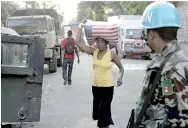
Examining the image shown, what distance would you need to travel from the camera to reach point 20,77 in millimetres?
5086

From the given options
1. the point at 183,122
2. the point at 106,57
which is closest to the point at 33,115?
the point at 106,57

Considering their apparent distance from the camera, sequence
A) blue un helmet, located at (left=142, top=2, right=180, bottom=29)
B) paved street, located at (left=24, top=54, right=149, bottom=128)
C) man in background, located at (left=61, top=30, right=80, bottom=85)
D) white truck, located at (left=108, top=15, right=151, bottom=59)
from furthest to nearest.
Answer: white truck, located at (left=108, top=15, right=151, bottom=59), man in background, located at (left=61, top=30, right=80, bottom=85), paved street, located at (left=24, top=54, right=149, bottom=128), blue un helmet, located at (left=142, top=2, right=180, bottom=29)

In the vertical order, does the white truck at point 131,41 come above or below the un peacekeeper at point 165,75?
below

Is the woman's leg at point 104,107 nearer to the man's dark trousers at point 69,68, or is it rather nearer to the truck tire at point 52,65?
the man's dark trousers at point 69,68

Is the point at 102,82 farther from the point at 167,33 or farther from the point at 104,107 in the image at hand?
the point at 167,33

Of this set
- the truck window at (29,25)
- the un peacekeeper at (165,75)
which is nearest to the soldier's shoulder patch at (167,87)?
the un peacekeeper at (165,75)

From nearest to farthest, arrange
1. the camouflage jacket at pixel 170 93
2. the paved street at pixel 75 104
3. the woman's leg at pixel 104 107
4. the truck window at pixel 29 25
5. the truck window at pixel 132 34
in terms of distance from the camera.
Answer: the camouflage jacket at pixel 170 93
the woman's leg at pixel 104 107
the paved street at pixel 75 104
the truck window at pixel 29 25
the truck window at pixel 132 34

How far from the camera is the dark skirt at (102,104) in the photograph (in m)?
6.05

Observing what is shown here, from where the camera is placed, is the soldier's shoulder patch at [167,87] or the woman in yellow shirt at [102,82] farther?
the woman in yellow shirt at [102,82]

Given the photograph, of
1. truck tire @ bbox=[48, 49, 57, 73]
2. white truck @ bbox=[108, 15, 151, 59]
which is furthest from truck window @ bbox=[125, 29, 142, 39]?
truck tire @ bbox=[48, 49, 57, 73]

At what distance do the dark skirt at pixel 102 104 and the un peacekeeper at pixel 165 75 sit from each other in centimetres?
347

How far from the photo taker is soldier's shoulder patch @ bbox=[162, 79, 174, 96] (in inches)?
92.4

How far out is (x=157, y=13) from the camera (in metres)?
2.54

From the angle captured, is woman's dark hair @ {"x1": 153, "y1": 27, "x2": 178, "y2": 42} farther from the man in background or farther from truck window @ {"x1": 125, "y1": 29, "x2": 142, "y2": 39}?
truck window @ {"x1": 125, "y1": 29, "x2": 142, "y2": 39}
